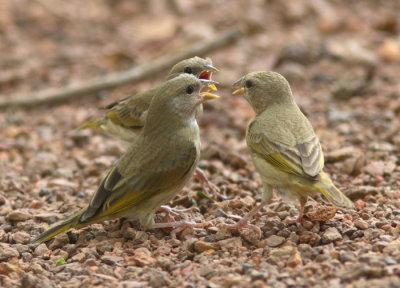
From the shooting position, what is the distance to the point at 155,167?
5.39 m

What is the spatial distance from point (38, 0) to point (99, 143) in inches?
265

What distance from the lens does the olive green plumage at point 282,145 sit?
5027mm

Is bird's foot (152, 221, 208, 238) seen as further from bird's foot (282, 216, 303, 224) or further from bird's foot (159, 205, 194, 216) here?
bird's foot (282, 216, 303, 224)

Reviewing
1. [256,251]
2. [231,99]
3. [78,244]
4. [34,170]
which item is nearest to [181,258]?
[256,251]

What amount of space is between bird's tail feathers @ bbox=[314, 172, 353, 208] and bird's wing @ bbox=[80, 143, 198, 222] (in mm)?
1156

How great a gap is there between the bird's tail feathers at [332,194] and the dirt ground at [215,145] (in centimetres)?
34

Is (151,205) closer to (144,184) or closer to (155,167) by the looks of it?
(144,184)

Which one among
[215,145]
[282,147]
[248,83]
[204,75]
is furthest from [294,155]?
[215,145]

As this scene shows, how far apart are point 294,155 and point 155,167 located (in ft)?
3.98

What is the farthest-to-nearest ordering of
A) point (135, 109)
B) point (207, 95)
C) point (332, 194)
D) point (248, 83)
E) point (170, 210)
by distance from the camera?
1. point (135, 109)
2. point (248, 83)
3. point (170, 210)
4. point (207, 95)
5. point (332, 194)

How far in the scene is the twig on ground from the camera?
10.1 metres

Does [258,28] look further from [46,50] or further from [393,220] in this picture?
[393,220]

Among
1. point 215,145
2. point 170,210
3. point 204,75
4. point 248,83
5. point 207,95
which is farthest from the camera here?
point 215,145

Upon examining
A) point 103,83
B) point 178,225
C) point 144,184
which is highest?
point 103,83
